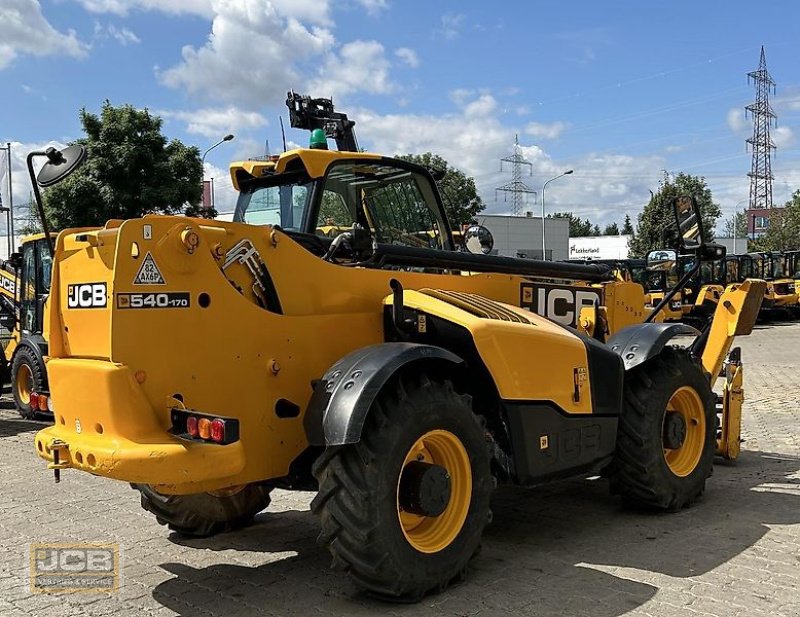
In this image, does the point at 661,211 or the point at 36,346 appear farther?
the point at 661,211

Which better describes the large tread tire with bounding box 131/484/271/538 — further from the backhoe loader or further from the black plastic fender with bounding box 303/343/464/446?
the black plastic fender with bounding box 303/343/464/446

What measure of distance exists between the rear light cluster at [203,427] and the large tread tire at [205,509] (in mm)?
1271

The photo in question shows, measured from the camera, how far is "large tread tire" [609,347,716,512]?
18.2 ft

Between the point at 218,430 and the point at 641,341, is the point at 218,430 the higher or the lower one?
the lower one

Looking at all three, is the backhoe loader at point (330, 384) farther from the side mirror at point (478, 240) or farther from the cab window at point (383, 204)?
the side mirror at point (478, 240)

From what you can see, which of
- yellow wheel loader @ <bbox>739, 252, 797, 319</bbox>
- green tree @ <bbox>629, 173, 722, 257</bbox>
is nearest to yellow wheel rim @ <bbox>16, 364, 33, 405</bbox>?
yellow wheel loader @ <bbox>739, 252, 797, 319</bbox>

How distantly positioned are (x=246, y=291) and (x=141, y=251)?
0.61 metres

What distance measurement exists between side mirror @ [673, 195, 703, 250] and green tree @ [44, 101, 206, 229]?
13919mm

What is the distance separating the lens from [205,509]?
5312 millimetres

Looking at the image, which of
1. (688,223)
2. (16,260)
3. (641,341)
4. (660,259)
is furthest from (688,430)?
(16,260)

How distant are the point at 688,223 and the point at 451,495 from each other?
12.2ft

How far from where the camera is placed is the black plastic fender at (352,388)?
3877 mm

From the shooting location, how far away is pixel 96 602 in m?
4.32

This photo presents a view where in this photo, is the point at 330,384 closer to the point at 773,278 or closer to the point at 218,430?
the point at 218,430
